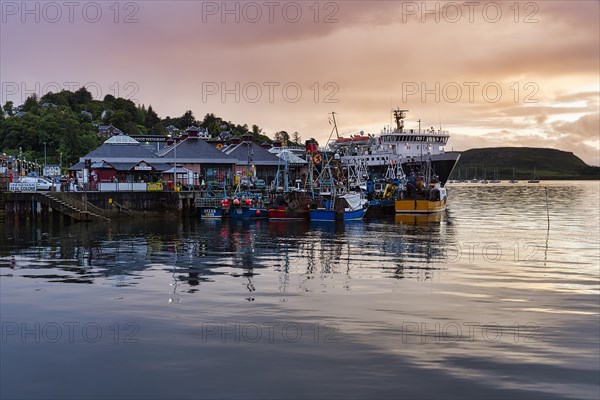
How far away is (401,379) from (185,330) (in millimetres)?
6298

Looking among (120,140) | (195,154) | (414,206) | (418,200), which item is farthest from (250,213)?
(120,140)

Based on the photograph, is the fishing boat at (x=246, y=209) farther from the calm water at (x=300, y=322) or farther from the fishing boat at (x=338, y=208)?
the calm water at (x=300, y=322)

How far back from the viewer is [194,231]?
152ft

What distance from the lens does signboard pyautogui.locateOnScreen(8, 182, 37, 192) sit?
56919 millimetres

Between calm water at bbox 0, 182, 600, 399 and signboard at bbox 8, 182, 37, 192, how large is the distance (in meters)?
24.6

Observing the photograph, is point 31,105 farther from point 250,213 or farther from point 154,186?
point 250,213

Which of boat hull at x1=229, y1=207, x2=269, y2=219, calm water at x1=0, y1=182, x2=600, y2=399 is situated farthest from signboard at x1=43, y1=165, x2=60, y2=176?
calm water at x1=0, y1=182, x2=600, y2=399

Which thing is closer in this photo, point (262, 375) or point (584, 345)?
point (262, 375)

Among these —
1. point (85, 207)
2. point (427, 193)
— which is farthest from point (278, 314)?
point (427, 193)

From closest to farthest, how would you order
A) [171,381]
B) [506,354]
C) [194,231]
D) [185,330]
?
[171,381] < [506,354] < [185,330] < [194,231]

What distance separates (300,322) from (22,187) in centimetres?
4820

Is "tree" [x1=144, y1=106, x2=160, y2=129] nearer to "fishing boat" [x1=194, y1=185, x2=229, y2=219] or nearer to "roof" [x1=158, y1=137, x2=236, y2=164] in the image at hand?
"roof" [x1=158, y1=137, x2=236, y2=164]

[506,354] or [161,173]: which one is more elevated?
[161,173]

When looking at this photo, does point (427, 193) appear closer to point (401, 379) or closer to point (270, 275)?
point (270, 275)
